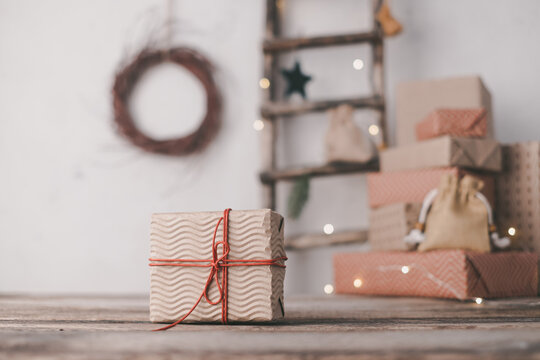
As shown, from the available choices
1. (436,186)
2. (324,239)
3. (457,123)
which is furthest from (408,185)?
(324,239)

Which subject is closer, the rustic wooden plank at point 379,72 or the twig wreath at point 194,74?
the rustic wooden plank at point 379,72

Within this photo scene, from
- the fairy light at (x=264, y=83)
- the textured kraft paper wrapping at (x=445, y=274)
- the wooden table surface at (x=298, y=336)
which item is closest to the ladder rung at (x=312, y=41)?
the fairy light at (x=264, y=83)

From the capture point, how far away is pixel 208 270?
75cm

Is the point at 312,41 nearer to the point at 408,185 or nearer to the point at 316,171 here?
the point at 316,171

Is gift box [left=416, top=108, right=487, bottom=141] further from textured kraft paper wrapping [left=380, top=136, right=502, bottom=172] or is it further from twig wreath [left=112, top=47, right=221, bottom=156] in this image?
twig wreath [left=112, top=47, right=221, bottom=156]

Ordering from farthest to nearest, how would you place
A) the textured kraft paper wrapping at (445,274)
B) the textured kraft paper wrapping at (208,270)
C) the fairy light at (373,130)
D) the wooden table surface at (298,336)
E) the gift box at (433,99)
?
the fairy light at (373,130), the gift box at (433,99), the textured kraft paper wrapping at (445,274), the textured kraft paper wrapping at (208,270), the wooden table surface at (298,336)

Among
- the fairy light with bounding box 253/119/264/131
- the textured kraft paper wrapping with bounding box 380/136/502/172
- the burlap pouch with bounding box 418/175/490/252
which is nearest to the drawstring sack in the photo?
the burlap pouch with bounding box 418/175/490/252

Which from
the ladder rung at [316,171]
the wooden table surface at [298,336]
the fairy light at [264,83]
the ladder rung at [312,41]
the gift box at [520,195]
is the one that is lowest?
the wooden table surface at [298,336]

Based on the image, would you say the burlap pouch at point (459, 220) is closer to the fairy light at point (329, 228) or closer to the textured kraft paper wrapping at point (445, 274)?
the textured kraft paper wrapping at point (445, 274)

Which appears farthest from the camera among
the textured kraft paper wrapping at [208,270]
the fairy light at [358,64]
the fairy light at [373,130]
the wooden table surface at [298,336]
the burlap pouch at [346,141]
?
the fairy light at [358,64]

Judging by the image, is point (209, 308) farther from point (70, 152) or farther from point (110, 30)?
point (110, 30)

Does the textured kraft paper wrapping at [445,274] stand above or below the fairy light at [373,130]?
below

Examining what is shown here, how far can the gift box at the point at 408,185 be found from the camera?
4.35ft

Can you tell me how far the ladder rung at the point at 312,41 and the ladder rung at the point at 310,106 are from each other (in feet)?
0.67
